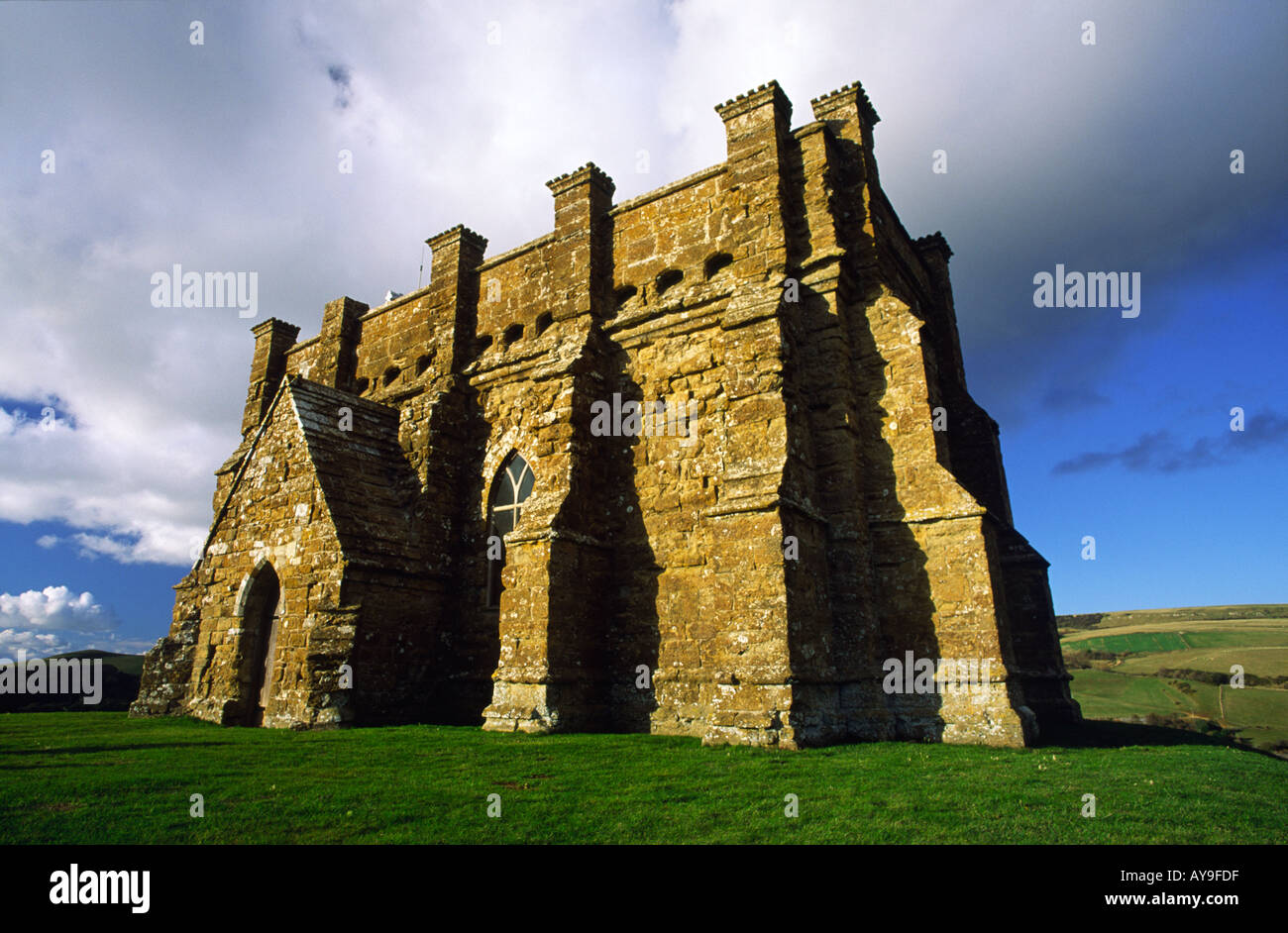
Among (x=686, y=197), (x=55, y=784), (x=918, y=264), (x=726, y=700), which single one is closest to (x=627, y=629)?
(x=726, y=700)

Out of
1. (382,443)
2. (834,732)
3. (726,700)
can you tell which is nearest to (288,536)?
(382,443)

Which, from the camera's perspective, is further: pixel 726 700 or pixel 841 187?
pixel 841 187

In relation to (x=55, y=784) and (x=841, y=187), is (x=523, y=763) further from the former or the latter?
(x=841, y=187)

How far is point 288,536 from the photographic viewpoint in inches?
508

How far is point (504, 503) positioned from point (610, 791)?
8.83 m

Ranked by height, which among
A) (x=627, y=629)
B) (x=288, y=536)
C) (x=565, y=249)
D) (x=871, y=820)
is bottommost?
(x=871, y=820)

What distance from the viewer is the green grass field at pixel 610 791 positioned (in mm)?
5047

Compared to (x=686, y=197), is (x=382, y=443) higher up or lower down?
lower down

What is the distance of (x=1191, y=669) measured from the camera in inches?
1246

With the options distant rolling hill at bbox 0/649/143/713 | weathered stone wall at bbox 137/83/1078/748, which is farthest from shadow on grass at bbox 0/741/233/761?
distant rolling hill at bbox 0/649/143/713

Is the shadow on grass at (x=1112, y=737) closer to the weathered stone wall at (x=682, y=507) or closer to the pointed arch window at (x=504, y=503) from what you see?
the weathered stone wall at (x=682, y=507)
